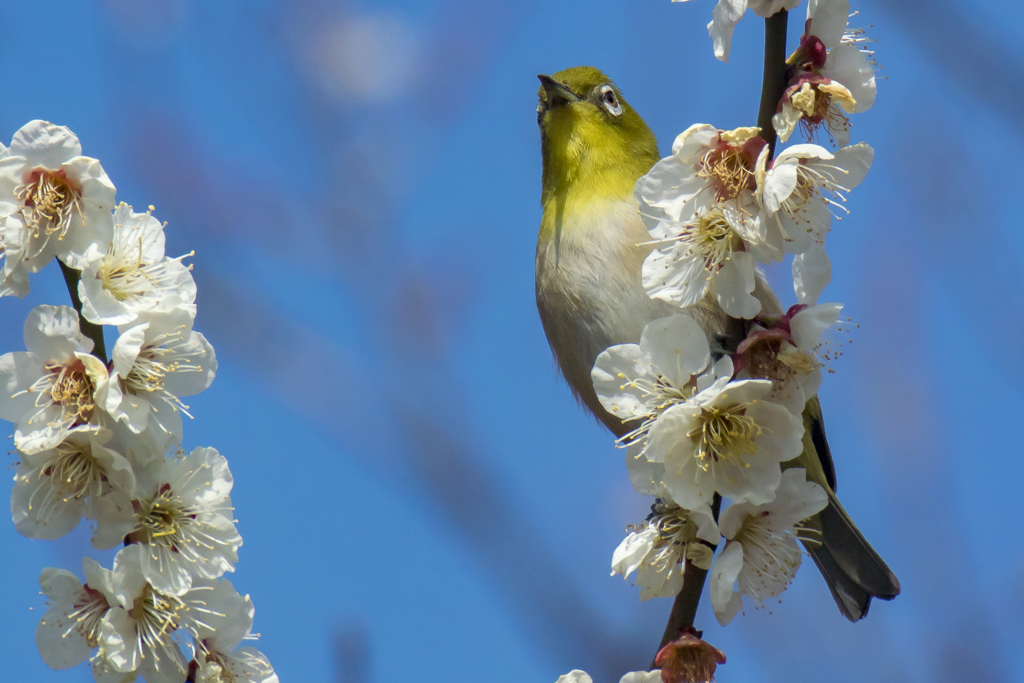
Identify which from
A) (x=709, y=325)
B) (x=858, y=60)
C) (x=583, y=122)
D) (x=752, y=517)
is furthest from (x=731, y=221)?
(x=583, y=122)

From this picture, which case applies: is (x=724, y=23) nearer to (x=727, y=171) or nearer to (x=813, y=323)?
(x=727, y=171)

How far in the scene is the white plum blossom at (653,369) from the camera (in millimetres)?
2090

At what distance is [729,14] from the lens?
207cm

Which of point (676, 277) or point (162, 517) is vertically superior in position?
point (676, 277)

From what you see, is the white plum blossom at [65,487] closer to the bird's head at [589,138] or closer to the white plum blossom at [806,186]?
the white plum blossom at [806,186]

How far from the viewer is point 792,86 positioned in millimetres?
1995

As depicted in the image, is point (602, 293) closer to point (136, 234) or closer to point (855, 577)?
point (855, 577)

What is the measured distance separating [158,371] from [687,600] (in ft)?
4.16

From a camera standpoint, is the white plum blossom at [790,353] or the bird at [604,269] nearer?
the white plum blossom at [790,353]

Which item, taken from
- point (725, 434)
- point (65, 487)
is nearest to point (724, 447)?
point (725, 434)

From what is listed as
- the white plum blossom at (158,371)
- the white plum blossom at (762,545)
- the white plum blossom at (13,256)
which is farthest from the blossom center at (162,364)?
the white plum blossom at (762,545)

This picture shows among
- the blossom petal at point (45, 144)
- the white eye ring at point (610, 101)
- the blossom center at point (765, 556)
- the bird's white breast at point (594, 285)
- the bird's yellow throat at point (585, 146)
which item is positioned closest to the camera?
the blossom petal at point (45, 144)

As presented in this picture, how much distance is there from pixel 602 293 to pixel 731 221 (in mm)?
2261

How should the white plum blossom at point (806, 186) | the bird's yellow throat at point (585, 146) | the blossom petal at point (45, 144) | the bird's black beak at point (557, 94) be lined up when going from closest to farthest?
the white plum blossom at point (806, 186)
the blossom petal at point (45, 144)
the bird's yellow throat at point (585, 146)
the bird's black beak at point (557, 94)
